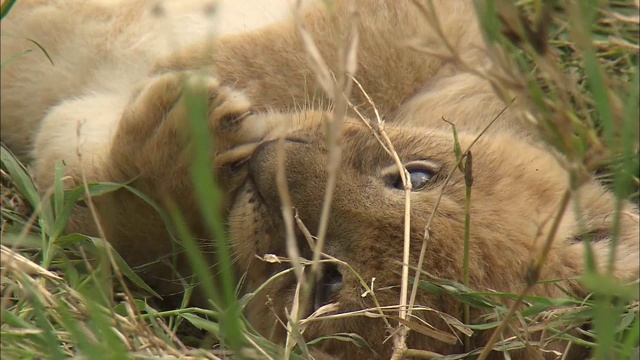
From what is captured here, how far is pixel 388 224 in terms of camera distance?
Answer: 2.04m

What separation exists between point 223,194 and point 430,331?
2.34 ft

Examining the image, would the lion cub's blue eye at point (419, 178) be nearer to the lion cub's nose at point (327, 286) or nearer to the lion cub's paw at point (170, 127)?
the lion cub's nose at point (327, 286)

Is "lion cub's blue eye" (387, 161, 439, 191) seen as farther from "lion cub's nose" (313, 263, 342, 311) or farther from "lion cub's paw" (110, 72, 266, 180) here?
"lion cub's paw" (110, 72, 266, 180)

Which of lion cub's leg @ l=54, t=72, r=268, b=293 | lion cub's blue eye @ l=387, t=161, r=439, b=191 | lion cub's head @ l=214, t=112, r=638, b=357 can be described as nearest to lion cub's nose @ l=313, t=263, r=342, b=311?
lion cub's head @ l=214, t=112, r=638, b=357

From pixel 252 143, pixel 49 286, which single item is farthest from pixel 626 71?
pixel 49 286

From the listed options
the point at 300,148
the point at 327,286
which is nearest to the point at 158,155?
the point at 300,148

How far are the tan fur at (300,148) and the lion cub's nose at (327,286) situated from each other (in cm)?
3

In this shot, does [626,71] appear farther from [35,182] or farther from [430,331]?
[35,182]

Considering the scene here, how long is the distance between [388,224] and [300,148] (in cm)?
32

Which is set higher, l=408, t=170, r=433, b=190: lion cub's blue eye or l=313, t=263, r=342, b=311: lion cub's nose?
l=408, t=170, r=433, b=190: lion cub's blue eye

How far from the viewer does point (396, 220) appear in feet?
6.70

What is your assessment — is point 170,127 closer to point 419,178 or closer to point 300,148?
point 300,148

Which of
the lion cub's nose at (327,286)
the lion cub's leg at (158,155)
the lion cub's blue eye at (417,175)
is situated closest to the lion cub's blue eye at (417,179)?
the lion cub's blue eye at (417,175)

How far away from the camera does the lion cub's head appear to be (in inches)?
79.8
